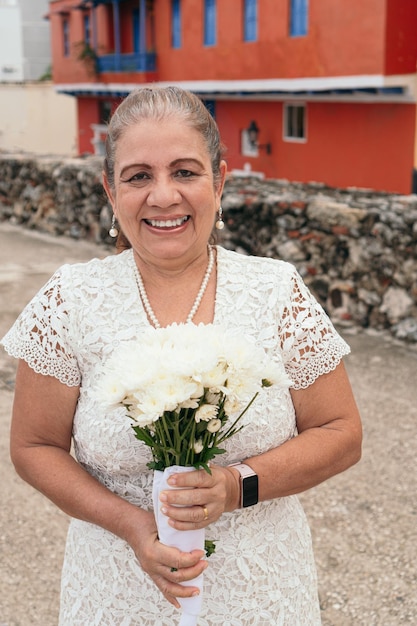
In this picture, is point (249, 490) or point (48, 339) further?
point (48, 339)

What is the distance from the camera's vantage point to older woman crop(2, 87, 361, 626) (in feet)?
6.44

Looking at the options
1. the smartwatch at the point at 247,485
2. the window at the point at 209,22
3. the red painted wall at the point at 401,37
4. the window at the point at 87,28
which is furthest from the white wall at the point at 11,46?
the smartwatch at the point at 247,485

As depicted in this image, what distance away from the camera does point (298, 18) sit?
15180 mm

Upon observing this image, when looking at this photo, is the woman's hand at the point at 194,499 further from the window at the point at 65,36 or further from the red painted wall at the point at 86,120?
the window at the point at 65,36

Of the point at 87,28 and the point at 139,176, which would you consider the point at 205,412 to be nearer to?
the point at 139,176

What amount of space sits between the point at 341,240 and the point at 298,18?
29.1 feet

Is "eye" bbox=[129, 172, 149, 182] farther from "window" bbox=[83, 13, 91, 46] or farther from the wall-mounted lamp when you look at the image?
"window" bbox=[83, 13, 91, 46]

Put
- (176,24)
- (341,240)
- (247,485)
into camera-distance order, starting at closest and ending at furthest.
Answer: (247,485) < (341,240) < (176,24)

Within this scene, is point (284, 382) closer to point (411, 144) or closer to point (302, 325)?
point (302, 325)

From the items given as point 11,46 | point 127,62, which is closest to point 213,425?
point 127,62

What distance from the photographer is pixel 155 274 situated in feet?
6.97

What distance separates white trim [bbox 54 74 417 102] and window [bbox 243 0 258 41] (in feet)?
3.16

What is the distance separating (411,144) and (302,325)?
1266cm

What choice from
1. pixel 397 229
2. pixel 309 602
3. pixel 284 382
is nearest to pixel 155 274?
pixel 284 382
